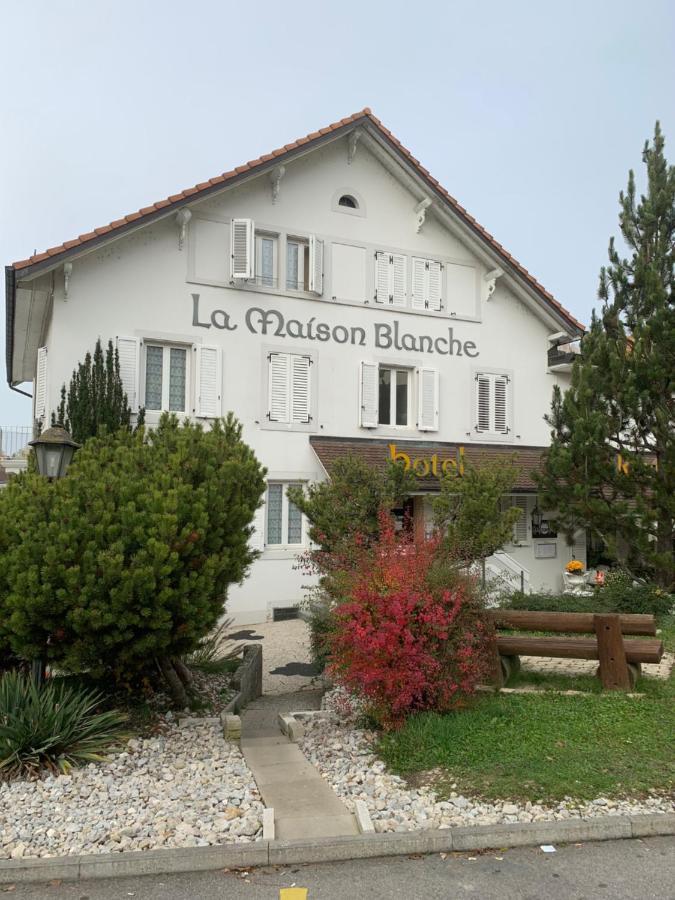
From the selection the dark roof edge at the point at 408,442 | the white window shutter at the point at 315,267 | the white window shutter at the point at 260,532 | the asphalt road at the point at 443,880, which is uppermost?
the white window shutter at the point at 315,267

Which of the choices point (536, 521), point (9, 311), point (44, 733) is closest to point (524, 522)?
point (536, 521)

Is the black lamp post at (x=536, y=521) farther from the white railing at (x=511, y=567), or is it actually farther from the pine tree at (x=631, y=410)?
the pine tree at (x=631, y=410)

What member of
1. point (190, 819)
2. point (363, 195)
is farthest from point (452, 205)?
point (190, 819)

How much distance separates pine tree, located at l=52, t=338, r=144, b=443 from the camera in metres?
14.3

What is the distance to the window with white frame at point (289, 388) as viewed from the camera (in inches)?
652

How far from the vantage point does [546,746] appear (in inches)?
250

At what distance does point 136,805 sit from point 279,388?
1185 cm

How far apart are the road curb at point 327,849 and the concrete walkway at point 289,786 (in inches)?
6.5

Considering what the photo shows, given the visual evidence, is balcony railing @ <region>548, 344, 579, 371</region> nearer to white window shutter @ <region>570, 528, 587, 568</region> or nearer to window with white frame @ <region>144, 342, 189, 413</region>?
white window shutter @ <region>570, 528, 587, 568</region>

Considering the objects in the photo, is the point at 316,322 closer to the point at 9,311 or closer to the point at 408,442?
the point at 408,442

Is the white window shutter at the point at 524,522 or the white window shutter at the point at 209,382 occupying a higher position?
the white window shutter at the point at 209,382

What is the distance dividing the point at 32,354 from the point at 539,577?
46.7 feet

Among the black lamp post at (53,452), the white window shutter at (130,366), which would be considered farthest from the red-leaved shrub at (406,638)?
the white window shutter at (130,366)

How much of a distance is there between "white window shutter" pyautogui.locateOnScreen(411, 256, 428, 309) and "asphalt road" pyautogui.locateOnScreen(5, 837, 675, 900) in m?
14.7
